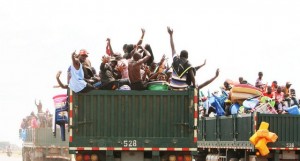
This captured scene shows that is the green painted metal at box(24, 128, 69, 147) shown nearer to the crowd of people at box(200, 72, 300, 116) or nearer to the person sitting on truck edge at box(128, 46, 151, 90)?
the crowd of people at box(200, 72, 300, 116)

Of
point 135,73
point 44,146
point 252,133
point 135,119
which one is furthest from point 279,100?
point 44,146

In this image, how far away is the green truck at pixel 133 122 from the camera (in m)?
17.7

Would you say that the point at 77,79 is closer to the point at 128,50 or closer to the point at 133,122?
the point at 133,122

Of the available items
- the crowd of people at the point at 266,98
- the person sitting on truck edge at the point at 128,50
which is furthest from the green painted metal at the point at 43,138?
the person sitting on truck edge at the point at 128,50

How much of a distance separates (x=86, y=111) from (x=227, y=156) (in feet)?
32.2

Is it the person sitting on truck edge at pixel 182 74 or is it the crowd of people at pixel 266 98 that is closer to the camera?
the person sitting on truck edge at pixel 182 74

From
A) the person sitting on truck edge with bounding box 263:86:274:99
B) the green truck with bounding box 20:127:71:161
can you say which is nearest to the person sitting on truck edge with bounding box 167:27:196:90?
the person sitting on truck edge with bounding box 263:86:274:99

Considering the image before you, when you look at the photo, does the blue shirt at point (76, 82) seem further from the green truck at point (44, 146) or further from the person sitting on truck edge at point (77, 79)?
the green truck at point (44, 146)

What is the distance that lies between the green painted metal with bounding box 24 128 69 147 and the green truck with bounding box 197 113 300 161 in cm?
779

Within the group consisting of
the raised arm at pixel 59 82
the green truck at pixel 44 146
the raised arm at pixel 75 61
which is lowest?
the green truck at pixel 44 146

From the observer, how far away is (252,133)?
23.5m

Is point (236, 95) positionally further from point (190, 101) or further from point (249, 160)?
point (190, 101)

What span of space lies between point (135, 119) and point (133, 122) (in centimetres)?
7

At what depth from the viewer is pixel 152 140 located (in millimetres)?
17844
